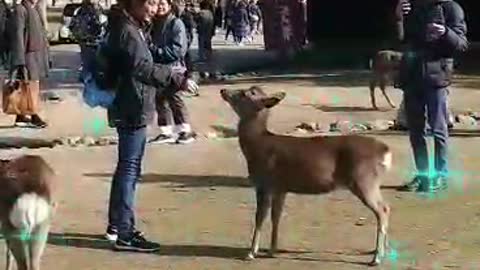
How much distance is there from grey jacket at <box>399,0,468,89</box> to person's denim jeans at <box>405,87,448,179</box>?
0.31 feet

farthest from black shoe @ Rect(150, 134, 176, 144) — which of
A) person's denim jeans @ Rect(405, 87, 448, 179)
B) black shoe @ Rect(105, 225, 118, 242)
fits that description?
black shoe @ Rect(105, 225, 118, 242)

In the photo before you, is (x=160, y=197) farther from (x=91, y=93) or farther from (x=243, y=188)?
(x=91, y=93)

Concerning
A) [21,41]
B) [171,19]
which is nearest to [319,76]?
[21,41]

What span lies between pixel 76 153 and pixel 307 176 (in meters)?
6.15

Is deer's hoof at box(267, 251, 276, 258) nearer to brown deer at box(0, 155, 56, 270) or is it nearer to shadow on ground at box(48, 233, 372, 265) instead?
shadow on ground at box(48, 233, 372, 265)

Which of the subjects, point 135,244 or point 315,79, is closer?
point 135,244

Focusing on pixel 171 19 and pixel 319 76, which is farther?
pixel 319 76

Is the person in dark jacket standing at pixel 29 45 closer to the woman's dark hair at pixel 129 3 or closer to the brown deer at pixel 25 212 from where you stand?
the woman's dark hair at pixel 129 3

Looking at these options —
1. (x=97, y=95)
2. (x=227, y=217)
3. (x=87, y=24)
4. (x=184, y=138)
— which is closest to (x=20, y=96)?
(x=184, y=138)

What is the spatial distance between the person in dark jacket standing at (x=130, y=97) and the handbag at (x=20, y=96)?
727cm

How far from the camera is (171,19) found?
12.8 metres

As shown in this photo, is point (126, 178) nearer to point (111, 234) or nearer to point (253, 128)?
point (111, 234)

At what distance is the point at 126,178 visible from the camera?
28.5 feet

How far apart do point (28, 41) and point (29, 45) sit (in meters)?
0.05
